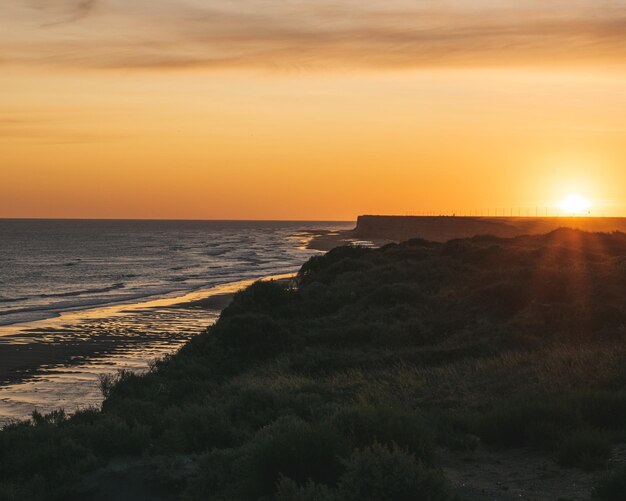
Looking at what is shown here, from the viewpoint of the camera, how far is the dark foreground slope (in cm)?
895

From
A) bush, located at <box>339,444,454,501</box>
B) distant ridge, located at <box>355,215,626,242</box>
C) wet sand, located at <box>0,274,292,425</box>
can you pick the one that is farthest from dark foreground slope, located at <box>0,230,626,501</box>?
distant ridge, located at <box>355,215,626,242</box>

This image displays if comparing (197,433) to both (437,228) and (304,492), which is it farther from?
(437,228)

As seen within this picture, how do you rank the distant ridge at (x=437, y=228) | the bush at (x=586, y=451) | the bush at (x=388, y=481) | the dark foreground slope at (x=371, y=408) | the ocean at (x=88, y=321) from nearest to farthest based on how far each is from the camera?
the bush at (x=388, y=481) < the dark foreground slope at (x=371, y=408) < the bush at (x=586, y=451) < the ocean at (x=88, y=321) < the distant ridge at (x=437, y=228)

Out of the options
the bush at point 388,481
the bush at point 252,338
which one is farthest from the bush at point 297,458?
the bush at point 252,338

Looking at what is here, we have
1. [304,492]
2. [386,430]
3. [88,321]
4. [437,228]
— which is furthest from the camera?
[437,228]

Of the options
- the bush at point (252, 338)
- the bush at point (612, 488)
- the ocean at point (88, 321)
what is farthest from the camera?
the ocean at point (88, 321)

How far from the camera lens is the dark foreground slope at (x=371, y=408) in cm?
895

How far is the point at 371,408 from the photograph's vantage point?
1019cm

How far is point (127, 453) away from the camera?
10797 millimetres

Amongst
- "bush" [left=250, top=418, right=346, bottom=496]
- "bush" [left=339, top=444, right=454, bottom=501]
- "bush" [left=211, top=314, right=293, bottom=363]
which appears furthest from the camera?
"bush" [left=211, top=314, right=293, bottom=363]

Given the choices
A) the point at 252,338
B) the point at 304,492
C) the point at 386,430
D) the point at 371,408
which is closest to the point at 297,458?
the point at 304,492

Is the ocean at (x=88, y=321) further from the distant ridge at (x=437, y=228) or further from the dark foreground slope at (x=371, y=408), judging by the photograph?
the distant ridge at (x=437, y=228)

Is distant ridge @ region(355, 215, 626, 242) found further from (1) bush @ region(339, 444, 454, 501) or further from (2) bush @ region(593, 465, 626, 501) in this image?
(1) bush @ region(339, 444, 454, 501)

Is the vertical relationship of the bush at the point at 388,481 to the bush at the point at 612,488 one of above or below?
above
